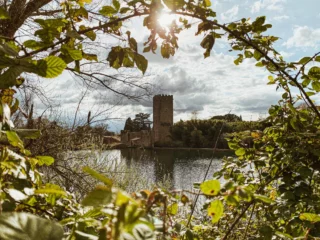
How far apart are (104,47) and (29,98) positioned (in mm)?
1686

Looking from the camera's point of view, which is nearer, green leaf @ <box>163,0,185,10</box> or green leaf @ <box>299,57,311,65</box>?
green leaf @ <box>163,0,185,10</box>

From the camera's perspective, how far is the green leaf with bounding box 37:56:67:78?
579 millimetres

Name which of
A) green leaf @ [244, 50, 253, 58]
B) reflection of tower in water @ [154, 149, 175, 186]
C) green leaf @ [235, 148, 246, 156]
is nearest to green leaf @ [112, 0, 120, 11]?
green leaf @ [244, 50, 253, 58]

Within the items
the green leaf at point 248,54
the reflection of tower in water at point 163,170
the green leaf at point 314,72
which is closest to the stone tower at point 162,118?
the reflection of tower in water at point 163,170

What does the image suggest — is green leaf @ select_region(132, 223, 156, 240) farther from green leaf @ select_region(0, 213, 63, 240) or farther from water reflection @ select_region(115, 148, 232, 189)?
water reflection @ select_region(115, 148, 232, 189)

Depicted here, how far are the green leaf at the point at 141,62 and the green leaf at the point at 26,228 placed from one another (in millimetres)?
579

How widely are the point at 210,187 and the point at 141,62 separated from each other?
0.50m

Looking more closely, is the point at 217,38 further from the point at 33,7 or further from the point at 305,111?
the point at 33,7

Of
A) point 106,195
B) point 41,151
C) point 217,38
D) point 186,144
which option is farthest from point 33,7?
point 186,144

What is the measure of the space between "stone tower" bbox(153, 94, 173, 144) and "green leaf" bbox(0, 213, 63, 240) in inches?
1527

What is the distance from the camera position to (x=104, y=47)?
5391 mm

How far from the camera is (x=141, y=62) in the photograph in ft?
2.80

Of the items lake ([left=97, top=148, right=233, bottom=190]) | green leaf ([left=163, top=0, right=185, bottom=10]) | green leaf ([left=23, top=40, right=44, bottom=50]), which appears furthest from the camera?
lake ([left=97, top=148, right=233, bottom=190])

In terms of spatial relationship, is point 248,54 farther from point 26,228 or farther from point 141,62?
point 26,228
